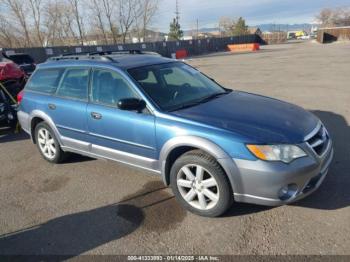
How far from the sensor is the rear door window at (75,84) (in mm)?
4574

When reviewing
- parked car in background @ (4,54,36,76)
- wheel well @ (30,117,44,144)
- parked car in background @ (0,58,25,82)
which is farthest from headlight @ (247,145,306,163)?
parked car in background @ (4,54,36,76)

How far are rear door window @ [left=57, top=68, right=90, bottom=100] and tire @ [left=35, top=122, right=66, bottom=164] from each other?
71 cm

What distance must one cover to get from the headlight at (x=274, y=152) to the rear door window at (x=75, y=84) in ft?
8.26

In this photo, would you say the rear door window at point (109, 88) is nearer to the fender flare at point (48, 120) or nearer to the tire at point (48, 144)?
the fender flare at point (48, 120)

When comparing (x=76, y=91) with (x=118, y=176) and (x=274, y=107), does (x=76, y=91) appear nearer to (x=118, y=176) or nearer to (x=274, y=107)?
(x=118, y=176)

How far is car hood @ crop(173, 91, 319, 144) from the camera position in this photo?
3.27m

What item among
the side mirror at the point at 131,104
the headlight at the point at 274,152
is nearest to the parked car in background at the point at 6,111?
the side mirror at the point at 131,104

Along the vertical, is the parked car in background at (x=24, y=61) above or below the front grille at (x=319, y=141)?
above

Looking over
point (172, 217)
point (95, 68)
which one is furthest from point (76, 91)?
point (172, 217)

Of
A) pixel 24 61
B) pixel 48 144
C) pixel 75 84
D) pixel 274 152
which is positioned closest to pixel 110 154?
pixel 75 84

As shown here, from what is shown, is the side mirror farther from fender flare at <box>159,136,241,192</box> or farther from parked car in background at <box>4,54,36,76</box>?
parked car in background at <box>4,54,36,76</box>

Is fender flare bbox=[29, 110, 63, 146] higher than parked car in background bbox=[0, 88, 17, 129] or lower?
higher

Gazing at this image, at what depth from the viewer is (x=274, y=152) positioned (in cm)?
315

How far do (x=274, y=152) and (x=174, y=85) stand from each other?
5.88 feet
